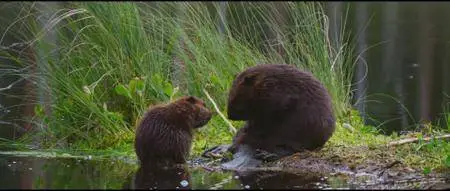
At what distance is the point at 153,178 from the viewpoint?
6.77m

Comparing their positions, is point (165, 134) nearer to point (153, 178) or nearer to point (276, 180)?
point (153, 178)

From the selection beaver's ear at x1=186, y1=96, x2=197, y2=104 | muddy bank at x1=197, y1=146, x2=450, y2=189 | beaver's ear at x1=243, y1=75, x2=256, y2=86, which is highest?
beaver's ear at x1=243, y1=75, x2=256, y2=86

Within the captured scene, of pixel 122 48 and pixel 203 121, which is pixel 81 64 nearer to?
pixel 122 48

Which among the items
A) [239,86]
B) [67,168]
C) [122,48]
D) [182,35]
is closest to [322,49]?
[182,35]

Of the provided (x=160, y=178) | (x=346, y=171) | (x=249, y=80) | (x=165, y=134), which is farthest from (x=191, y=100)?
(x=346, y=171)

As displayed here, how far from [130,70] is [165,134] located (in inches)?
71.7

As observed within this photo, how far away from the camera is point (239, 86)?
721cm

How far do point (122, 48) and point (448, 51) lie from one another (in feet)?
46.8

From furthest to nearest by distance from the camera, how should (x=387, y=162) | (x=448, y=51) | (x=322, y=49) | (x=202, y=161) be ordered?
(x=448, y=51)
(x=322, y=49)
(x=202, y=161)
(x=387, y=162)

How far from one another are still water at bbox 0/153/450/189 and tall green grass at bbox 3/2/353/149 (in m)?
1.15

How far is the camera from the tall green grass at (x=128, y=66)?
8727mm

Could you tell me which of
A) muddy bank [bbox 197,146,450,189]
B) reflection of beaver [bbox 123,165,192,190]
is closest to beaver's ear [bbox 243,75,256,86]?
muddy bank [bbox 197,146,450,189]

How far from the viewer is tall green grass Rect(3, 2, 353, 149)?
8727mm

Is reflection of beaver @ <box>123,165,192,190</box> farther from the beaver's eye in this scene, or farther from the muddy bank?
the beaver's eye
